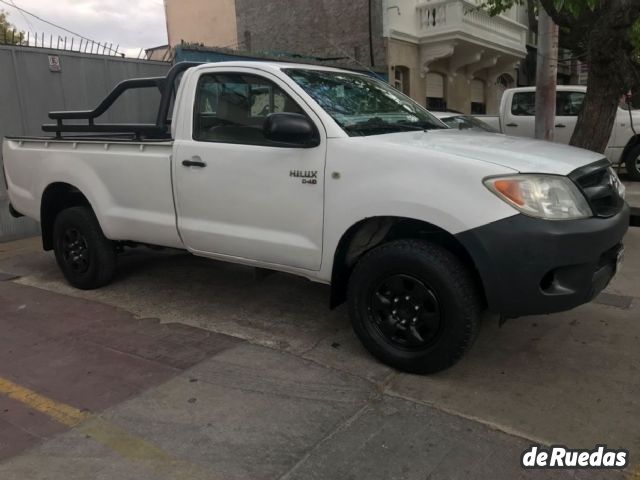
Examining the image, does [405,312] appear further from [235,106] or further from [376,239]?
[235,106]

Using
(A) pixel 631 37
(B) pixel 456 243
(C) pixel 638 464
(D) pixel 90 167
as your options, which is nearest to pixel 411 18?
(A) pixel 631 37

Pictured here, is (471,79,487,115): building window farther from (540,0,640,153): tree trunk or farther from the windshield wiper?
the windshield wiper

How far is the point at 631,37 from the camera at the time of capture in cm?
674

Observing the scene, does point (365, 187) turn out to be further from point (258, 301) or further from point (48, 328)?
point (48, 328)

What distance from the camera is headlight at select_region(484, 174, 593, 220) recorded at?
3004mm

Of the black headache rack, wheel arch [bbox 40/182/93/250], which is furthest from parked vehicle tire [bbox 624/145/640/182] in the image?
wheel arch [bbox 40/182/93/250]

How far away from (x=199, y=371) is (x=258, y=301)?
1.36m

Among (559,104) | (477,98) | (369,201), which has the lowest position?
(369,201)

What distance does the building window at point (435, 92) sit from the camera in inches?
700

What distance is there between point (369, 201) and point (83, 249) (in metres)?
3.11

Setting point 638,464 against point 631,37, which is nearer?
point 638,464

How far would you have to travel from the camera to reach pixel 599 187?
133 inches

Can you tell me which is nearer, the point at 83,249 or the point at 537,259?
the point at 537,259

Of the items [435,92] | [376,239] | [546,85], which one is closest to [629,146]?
[546,85]
